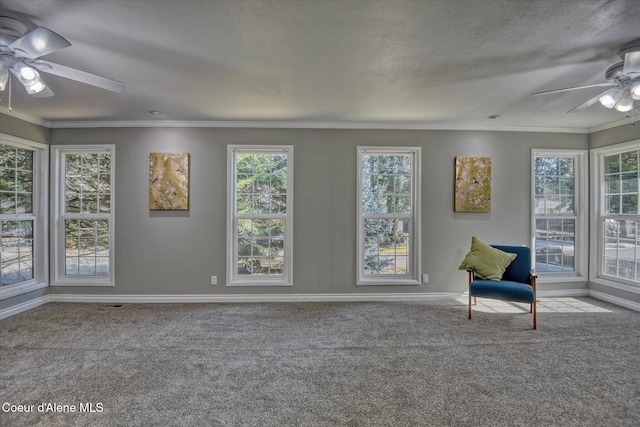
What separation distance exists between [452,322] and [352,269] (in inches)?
56.5

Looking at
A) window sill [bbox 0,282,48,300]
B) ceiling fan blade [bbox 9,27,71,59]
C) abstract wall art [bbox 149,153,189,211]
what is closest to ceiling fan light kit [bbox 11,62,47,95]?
ceiling fan blade [bbox 9,27,71,59]

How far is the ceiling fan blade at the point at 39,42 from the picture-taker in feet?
5.74

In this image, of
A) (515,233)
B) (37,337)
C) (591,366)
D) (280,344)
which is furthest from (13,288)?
(515,233)

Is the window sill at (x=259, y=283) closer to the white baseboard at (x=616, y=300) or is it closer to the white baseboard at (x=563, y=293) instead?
the white baseboard at (x=563, y=293)

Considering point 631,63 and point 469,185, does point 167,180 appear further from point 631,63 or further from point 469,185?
point 631,63

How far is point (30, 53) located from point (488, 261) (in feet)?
15.0

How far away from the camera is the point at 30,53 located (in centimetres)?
190

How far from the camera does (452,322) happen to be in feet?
11.6

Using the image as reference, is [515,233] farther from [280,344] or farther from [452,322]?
[280,344]

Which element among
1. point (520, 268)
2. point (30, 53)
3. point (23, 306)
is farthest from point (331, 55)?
point (23, 306)

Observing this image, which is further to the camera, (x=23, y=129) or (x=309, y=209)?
(x=309, y=209)

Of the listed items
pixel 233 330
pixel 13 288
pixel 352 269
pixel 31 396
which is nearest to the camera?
pixel 31 396

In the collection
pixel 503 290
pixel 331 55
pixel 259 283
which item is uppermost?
pixel 331 55

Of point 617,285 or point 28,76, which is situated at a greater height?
point 28,76
